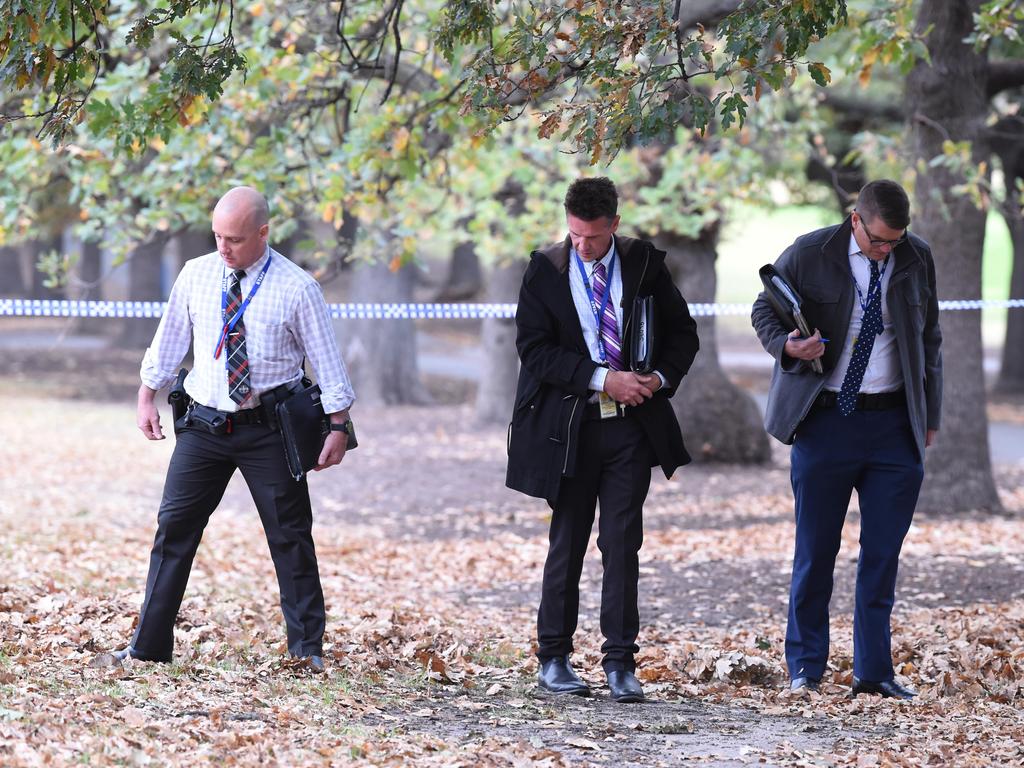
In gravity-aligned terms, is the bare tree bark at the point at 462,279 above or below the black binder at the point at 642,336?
above

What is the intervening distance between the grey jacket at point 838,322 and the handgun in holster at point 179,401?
92.7 inches

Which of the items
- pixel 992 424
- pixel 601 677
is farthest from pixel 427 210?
pixel 992 424

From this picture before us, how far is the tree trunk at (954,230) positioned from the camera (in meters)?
10.9

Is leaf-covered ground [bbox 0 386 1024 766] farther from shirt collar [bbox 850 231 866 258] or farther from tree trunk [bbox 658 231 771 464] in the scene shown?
shirt collar [bbox 850 231 866 258]

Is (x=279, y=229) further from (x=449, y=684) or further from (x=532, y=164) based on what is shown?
(x=449, y=684)

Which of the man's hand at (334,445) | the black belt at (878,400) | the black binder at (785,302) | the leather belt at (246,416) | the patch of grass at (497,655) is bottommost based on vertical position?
the patch of grass at (497,655)

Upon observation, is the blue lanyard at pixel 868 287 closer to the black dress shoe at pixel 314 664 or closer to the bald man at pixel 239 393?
the bald man at pixel 239 393

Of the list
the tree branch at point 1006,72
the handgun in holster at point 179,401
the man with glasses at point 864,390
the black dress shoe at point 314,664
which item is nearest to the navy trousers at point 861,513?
the man with glasses at point 864,390

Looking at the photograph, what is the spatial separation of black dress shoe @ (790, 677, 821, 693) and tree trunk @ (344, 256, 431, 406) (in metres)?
15.8

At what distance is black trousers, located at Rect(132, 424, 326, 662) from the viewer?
5.85m

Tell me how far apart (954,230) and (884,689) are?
18.9ft

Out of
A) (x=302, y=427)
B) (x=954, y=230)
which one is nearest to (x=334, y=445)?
(x=302, y=427)

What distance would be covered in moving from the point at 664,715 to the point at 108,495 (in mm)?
8787

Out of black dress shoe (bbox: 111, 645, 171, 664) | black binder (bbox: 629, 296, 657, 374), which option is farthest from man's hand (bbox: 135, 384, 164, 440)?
black binder (bbox: 629, 296, 657, 374)
